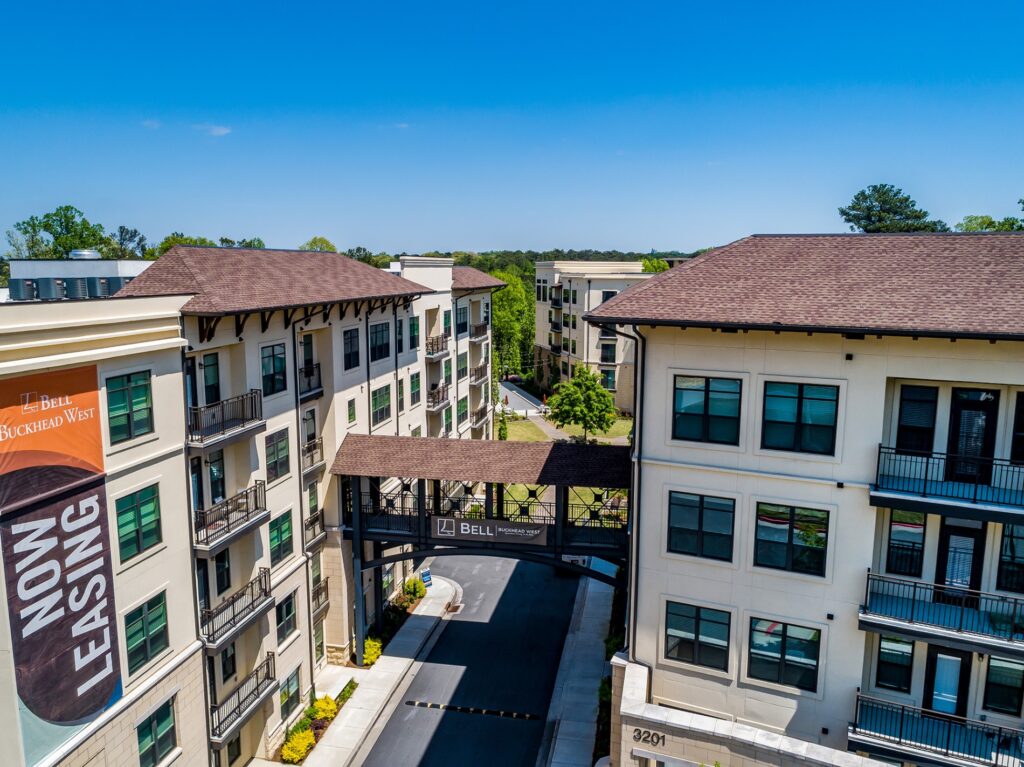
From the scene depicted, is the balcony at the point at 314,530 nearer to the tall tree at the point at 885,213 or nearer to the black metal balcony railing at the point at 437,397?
the black metal balcony railing at the point at 437,397

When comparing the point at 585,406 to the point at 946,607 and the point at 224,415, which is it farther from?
the point at 946,607

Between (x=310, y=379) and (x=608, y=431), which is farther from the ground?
(x=310, y=379)

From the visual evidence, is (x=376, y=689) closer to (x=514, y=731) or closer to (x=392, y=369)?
(x=514, y=731)

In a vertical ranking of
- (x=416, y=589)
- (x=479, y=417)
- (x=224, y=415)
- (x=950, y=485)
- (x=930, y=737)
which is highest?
(x=224, y=415)

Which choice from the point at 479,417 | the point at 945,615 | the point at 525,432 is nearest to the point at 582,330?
the point at 525,432

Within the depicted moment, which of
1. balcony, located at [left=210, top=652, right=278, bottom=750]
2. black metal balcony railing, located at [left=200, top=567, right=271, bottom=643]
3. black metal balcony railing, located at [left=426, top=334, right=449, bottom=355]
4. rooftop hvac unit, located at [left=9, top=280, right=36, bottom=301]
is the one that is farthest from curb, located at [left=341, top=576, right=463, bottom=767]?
rooftop hvac unit, located at [left=9, top=280, right=36, bottom=301]
